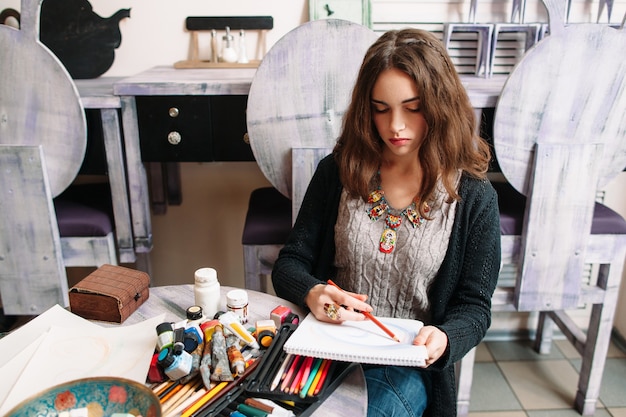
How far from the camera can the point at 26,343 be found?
33.9 inches

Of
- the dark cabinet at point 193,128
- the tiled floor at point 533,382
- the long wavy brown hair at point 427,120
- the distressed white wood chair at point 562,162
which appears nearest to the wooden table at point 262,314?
the long wavy brown hair at point 427,120

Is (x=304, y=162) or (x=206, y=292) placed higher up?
(x=304, y=162)

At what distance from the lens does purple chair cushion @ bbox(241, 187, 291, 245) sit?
1551mm

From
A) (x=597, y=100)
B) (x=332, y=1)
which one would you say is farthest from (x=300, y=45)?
(x=597, y=100)

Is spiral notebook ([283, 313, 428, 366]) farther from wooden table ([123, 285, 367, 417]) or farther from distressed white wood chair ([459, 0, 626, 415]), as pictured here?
distressed white wood chair ([459, 0, 626, 415])

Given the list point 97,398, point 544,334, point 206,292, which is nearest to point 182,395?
point 97,398

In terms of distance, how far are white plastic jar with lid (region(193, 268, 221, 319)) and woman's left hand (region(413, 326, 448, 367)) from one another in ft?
1.23

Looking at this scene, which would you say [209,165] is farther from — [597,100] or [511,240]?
[597,100]

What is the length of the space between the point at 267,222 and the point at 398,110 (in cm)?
72

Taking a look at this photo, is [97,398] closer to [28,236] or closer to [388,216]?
[388,216]

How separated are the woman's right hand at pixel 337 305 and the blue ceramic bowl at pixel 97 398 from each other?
356 millimetres

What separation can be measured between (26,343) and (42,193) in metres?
0.70

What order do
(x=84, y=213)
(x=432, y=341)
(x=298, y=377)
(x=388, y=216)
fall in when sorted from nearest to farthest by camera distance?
(x=298, y=377) < (x=432, y=341) < (x=388, y=216) < (x=84, y=213)

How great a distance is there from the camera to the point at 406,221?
3.56ft
